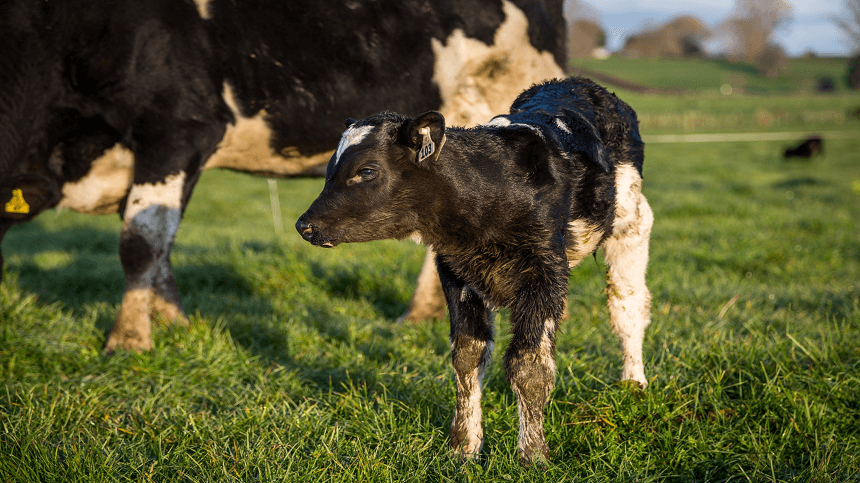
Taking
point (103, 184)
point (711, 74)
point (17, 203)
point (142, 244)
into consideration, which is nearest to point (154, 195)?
point (142, 244)

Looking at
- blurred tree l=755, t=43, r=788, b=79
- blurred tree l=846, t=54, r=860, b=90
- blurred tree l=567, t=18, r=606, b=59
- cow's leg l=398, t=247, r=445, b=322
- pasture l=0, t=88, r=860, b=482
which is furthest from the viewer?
blurred tree l=567, t=18, r=606, b=59

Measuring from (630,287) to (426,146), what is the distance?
61.8 inches

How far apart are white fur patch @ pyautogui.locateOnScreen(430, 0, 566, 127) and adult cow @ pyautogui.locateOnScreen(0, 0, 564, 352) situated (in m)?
0.02

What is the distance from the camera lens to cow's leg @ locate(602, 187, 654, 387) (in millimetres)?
3416

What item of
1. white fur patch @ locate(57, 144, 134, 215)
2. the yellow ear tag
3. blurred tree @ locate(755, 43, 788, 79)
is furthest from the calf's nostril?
blurred tree @ locate(755, 43, 788, 79)

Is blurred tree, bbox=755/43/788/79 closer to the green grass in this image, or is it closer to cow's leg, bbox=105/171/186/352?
the green grass

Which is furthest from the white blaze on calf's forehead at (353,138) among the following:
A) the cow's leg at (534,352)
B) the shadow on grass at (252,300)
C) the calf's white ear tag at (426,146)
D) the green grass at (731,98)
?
the green grass at (731,98)

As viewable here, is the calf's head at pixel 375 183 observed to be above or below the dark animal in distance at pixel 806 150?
above

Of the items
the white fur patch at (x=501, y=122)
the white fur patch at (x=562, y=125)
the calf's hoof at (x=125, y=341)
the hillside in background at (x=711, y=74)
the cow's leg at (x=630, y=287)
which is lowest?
the hillside in background at (x=711, y=74)

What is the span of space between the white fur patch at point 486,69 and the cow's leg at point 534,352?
2.64 meters

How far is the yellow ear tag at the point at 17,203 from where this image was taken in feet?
14.4

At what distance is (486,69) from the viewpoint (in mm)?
5195

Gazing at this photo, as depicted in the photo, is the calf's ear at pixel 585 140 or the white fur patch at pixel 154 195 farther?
the white fur patch at pixel 154 195

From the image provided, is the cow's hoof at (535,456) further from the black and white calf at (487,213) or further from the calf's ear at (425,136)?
the calf's ear at (425,136)
